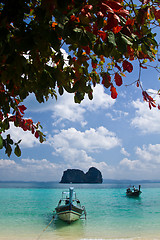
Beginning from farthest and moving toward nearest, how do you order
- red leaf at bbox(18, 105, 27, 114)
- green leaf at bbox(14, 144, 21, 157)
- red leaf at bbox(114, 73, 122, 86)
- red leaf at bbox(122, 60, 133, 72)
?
red leaf at bbox(18, 105, 27, 114)
green leaf at bbox(14, 144, 21, 157)
red leaf at bbox(114, 73, 122, 86)
red leaf at bbox(122, 60, 133, 72)

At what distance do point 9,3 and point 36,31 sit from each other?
0.18 m

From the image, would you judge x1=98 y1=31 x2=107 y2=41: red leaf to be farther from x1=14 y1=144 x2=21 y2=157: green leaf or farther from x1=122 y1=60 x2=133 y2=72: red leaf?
x1=14 y1=144 x2=21 y2=157: green leaf

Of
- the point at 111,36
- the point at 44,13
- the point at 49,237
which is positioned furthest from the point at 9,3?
the point at 49,237

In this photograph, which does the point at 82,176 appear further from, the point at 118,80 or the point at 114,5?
the point at 114,5

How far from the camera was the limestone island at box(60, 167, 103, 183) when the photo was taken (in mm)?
169750

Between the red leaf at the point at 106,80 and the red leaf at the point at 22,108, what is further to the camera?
the red leaf at the point at 22,108

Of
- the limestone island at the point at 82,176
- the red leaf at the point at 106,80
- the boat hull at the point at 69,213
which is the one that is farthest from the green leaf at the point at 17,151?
the limestone island at the point at 82,176

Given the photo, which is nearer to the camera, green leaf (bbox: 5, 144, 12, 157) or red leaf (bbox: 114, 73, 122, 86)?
red leaf (bbox: 114, 73, 122, 86)

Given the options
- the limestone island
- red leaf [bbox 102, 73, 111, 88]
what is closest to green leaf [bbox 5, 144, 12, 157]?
red leaf [bbox 102, 73, 111, 88]

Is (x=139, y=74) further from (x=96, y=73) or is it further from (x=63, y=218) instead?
(x=63, y=218)

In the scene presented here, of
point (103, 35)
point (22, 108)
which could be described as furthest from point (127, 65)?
point (22, 108)

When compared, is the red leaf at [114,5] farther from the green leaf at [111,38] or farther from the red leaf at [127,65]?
the red leaf at [127,65]

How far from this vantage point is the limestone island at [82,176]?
557 ft

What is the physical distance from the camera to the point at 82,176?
577 ft
